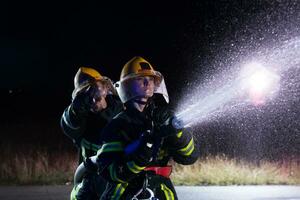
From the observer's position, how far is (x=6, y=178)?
403 inches

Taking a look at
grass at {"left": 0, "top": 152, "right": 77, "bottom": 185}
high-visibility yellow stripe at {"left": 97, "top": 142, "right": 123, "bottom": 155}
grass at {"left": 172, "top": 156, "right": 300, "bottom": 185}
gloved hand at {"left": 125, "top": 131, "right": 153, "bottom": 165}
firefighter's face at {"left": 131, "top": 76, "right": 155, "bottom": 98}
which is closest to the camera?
gloved hand at {"left": 125, "top": 131, "right": 153, "bottom": 165}

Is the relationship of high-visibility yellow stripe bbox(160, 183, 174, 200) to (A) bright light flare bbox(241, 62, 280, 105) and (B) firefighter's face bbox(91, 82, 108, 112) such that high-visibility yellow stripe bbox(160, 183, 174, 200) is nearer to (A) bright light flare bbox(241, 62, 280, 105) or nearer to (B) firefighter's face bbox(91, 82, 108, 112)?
(A) bright light flare bbox(241, 62, 280, 105)

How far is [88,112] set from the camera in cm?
479

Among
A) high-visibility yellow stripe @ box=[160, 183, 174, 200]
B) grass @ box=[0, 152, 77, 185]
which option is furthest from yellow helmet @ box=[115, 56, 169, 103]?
grass @ box=[0, 152, 77, 185]

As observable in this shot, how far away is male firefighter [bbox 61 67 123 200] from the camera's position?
4.67m

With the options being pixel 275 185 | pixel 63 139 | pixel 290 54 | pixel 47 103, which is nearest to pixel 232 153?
pixel 275 185

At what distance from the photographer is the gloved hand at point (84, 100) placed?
15.3ft

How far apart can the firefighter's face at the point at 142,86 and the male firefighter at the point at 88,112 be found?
4.34 feet

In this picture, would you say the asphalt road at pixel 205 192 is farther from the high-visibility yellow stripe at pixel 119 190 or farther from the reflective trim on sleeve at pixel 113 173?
the reflective trim on sleeve at pixel 113 173

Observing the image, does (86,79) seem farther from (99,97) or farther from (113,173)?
(113,173)

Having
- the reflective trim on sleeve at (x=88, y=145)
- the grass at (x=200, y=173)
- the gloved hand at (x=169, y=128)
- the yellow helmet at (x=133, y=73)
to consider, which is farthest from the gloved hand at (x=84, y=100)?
the grass at (x=200, y=173)

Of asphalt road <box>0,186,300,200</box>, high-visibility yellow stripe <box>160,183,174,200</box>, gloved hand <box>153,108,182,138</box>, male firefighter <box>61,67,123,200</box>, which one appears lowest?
asphalt road <box>0,186,300,200</box>

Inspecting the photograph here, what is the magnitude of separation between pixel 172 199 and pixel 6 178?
7.40m

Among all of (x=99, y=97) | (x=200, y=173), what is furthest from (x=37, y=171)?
(x=99, y=97)
